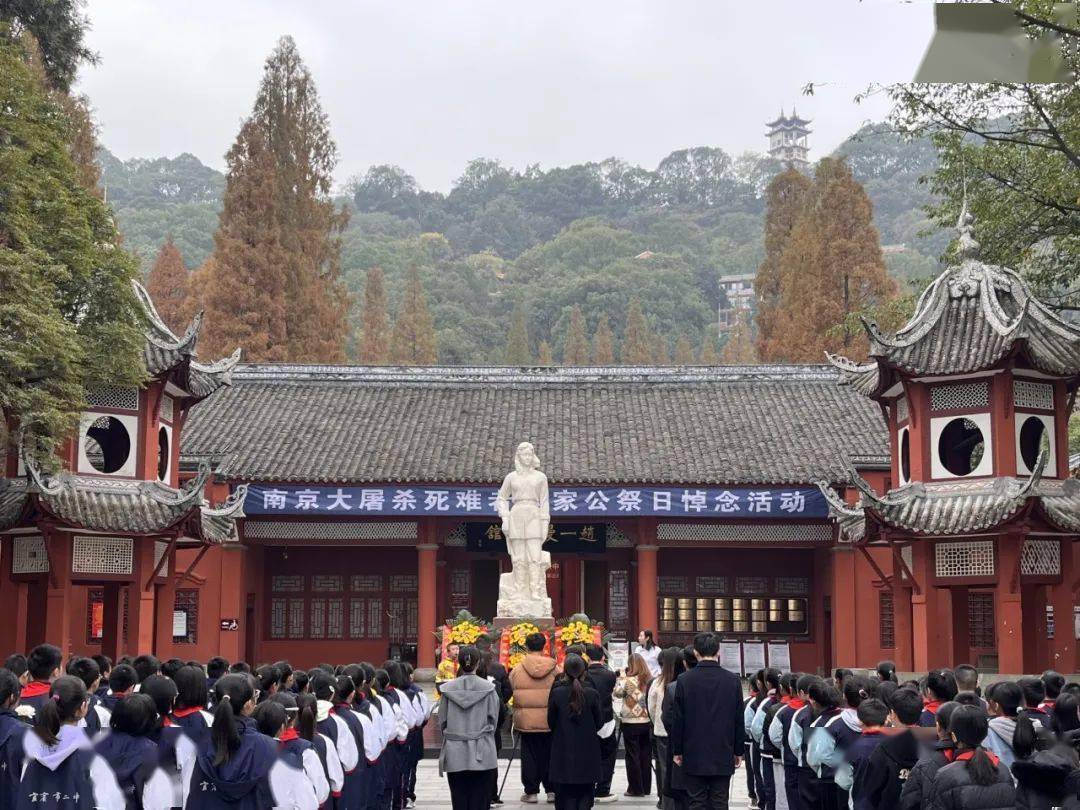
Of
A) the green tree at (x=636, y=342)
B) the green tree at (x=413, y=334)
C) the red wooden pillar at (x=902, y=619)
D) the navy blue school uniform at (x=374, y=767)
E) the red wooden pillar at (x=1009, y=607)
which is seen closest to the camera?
the navy blue school uniform at (x=374, y=767)

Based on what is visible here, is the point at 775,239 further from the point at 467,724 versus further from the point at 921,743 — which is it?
the point at 921,743

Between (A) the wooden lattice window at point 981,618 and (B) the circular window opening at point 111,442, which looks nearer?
(B) the circular window opening at point 111,442

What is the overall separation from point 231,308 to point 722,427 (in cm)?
1677

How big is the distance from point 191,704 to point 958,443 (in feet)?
57.4

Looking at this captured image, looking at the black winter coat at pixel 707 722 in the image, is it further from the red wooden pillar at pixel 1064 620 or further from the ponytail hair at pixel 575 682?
the red wooden pillar at pixel 1064 620

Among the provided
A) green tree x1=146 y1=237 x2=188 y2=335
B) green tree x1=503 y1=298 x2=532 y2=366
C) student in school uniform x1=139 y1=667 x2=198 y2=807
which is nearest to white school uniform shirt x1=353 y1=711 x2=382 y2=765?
student in school uniform x1=139 y1=667 x2=198 y2=807

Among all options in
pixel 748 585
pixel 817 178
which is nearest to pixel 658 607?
pixel 748 585

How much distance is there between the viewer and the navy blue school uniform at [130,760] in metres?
8.26

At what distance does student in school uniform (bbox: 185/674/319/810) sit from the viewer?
8.02 m

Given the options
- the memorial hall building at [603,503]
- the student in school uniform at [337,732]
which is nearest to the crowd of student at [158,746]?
the student in school uniform at [337,732]

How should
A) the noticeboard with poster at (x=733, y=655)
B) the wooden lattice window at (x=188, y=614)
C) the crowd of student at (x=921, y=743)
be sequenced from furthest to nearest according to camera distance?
the noticeboard with poster at (x=733, y=655) → the wooden lattice window at (x=188, y=614) → the crowd of student at (x=921, y=743)

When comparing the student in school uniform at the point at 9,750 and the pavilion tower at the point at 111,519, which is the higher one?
the pavilion tower at the point at 111,519

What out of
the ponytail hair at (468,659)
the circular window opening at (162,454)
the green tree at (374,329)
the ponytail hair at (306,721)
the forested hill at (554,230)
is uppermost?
the forested hill at (554,230)

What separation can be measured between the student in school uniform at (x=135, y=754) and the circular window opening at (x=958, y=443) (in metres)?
17.5
